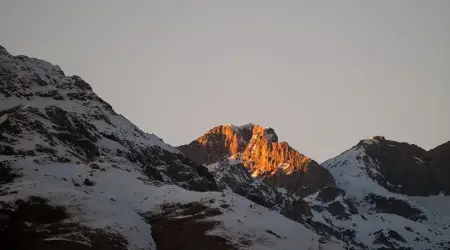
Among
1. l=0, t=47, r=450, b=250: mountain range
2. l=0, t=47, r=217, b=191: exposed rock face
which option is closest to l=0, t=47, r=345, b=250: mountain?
l=0, t=47, r=450, b=250: mountain range

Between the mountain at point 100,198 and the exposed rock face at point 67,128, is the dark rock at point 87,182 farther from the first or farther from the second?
the exposed rock face at point 67,128

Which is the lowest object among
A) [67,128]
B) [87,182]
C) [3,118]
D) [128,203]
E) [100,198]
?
[128,203]

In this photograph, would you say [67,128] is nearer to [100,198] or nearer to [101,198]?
[101,198]

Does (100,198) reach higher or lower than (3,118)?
lower

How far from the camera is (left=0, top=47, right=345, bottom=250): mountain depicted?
94.7m

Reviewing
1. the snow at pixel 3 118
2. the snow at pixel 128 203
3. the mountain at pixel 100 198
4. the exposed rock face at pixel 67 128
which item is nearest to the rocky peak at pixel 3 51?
the exposed rock face at pixel 67 128

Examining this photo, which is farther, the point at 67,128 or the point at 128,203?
the point at 67,128

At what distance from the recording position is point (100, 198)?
353ft

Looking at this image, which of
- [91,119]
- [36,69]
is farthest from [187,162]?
[36,69]

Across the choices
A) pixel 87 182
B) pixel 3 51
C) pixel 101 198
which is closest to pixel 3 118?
pixel 87 182

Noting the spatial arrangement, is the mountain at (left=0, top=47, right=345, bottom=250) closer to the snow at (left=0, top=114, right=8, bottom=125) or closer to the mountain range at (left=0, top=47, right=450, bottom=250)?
the mountain range at (left=0, top=47, right=450, bottom=250)

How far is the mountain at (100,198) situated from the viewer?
94.7m

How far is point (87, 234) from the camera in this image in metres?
94.1

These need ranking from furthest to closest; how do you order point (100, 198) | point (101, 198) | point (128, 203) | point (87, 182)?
point (87, 182), point (128, 203), point (101, 198), point (100, 198)
